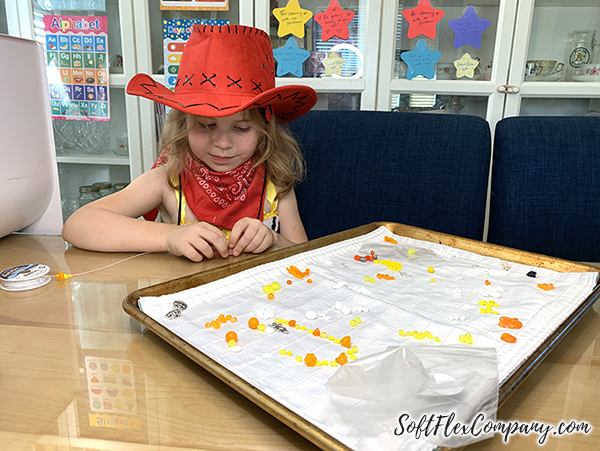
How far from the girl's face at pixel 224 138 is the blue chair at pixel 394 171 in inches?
10.8

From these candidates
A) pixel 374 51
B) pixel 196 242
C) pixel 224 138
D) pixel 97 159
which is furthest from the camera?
pixel 97 159

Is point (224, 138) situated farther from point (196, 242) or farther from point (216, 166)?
point (196, 242)

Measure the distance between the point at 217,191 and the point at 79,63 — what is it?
1.47 m

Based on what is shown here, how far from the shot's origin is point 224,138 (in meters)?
1.00

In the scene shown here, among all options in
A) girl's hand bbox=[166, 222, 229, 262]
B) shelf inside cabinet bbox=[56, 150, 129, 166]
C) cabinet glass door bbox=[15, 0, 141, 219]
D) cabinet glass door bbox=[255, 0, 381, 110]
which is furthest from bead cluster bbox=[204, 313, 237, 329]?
shelf inside cabinet bbox=[56, 150, 129, 166]

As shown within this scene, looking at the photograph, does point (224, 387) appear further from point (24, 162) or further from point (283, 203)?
point (283, 203)

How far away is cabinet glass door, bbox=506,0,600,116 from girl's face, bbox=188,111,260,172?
1.43 m

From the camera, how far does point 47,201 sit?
35.5 inches

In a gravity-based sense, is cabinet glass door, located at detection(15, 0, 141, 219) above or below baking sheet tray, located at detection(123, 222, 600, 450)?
above

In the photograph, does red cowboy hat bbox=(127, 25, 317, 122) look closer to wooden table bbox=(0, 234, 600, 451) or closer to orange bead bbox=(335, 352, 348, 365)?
wooden table bbox=(0, 234, 600, 451)

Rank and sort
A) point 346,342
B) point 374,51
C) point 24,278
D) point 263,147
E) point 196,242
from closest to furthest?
point 346,342 < point 24,278 < point 196,242 < point 263,147 < point 374,51

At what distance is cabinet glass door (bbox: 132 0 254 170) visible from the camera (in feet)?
6.43

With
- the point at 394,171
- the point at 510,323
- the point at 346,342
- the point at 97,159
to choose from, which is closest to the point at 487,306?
the point at 510,323

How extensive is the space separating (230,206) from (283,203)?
157mm
